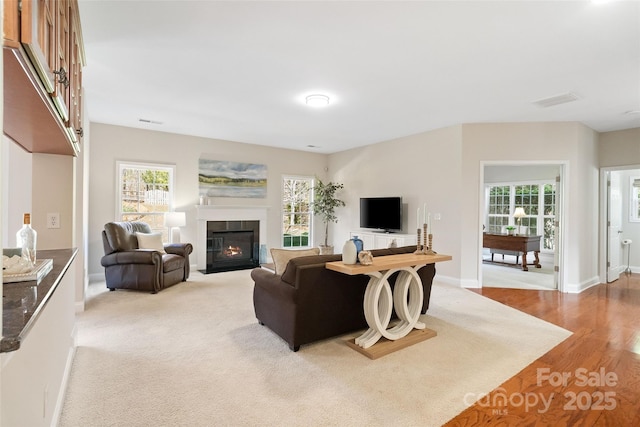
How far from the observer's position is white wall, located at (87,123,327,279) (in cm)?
548

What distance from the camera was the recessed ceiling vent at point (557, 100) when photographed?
3.87 m

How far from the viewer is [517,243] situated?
6.60 m

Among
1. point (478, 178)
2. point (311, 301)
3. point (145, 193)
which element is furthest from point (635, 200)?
point (145, 193)

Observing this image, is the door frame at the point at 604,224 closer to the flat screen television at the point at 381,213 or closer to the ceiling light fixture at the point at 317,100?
the flat screen television at the point at 381,213

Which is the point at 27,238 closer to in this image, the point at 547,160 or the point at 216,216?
the point at 216,216

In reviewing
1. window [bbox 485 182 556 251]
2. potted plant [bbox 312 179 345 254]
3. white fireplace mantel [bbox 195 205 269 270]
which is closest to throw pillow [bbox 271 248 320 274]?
white fireplace mantel [bbox 195 205 269 270]

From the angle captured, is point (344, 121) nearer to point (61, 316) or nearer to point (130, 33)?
point (130, 33)

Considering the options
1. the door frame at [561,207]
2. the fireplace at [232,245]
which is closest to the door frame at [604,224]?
the door frame at [561,207]

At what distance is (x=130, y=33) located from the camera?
2.63 meters

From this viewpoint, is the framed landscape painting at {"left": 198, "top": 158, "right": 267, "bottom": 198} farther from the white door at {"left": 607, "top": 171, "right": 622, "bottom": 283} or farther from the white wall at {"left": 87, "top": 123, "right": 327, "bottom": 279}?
the white door at {"left": 607, "top": 171, "right": 622, "bottom": 283}

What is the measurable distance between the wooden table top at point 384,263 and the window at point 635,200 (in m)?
5.95

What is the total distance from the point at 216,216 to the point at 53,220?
12.1 feet

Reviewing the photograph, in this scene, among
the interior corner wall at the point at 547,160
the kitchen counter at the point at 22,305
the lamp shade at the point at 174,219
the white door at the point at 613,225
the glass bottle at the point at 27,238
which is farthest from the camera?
the white door at the point at 613,225

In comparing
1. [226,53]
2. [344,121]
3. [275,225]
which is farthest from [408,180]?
[226,53]
